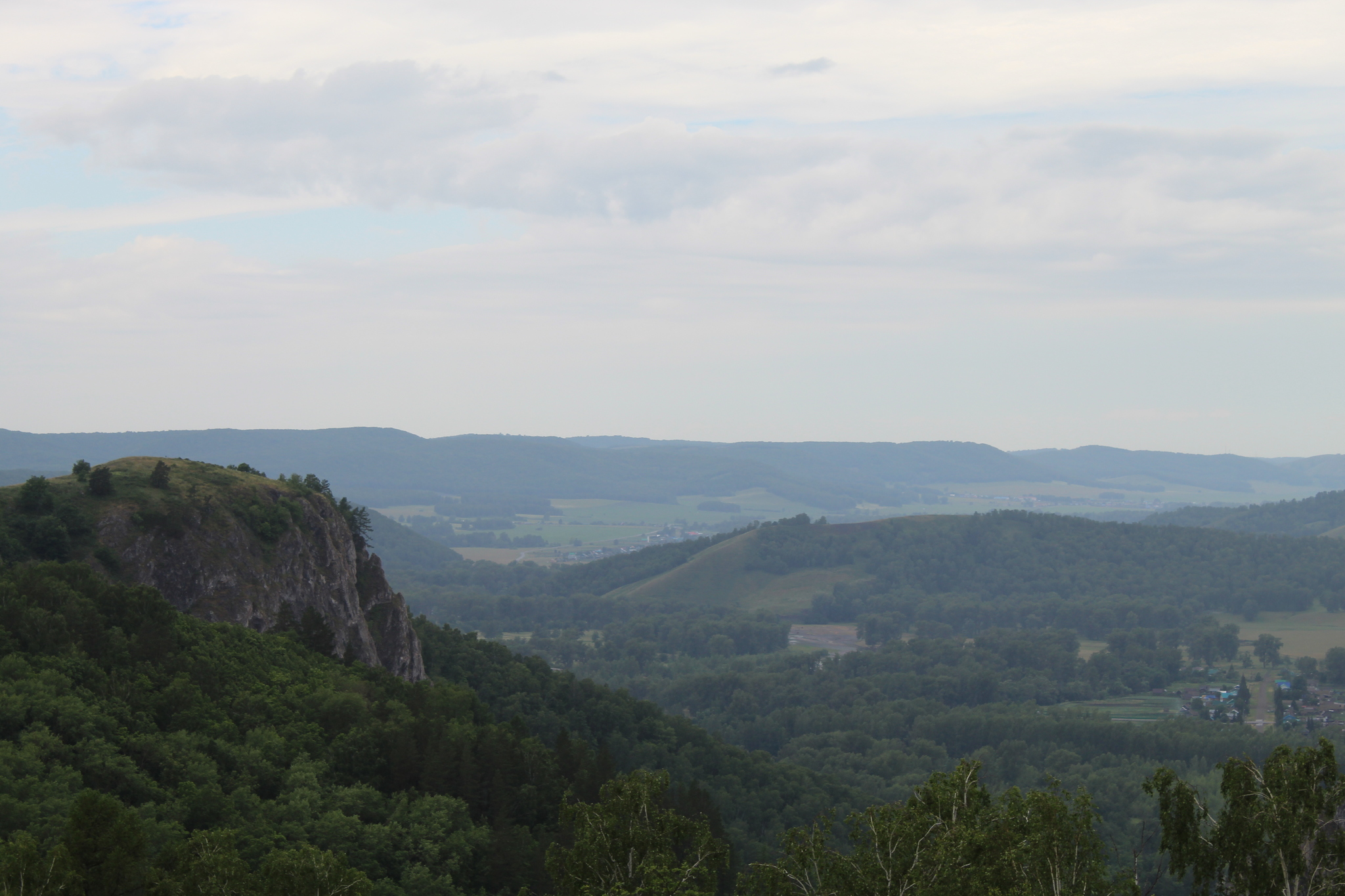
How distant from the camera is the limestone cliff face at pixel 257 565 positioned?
352 feet

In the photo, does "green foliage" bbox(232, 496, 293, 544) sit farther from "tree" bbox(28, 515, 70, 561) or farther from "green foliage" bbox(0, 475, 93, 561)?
"tree" bbox(28, 515, 70, 561)

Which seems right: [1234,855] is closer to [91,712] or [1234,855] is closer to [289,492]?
[91,712]

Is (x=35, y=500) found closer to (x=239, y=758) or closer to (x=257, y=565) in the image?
(x=257, y=565)

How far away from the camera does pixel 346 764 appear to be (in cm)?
8194

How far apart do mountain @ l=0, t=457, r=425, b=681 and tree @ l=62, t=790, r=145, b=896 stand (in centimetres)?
6024

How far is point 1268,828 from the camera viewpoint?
33.7 m

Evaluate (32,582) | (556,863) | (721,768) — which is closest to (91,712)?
(32,582)

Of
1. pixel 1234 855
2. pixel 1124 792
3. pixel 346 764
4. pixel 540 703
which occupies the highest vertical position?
pixel 1234 855

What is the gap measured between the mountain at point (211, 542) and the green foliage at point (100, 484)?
9.9 inches

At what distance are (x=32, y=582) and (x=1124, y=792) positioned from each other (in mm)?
159427

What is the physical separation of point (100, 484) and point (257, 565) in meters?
16.2

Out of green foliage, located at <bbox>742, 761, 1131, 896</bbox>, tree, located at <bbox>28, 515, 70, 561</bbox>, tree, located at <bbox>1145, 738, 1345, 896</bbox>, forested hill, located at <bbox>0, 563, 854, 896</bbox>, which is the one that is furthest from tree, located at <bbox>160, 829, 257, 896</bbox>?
tree, located at <bbox>28, 515, 70, 561</bbox>

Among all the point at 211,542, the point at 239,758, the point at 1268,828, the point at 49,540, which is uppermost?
the point at 49,540

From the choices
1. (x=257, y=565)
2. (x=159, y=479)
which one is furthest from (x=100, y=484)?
(x=257, y=565)
